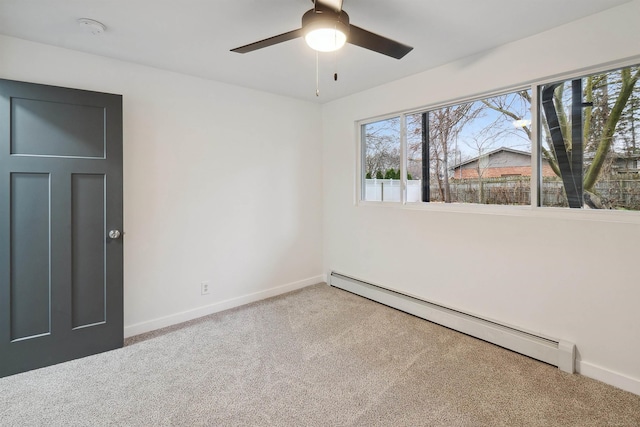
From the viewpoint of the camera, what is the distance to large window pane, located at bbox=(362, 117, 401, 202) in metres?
3.47

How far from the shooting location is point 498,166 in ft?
8.80

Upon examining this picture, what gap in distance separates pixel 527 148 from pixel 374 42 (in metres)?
1.56

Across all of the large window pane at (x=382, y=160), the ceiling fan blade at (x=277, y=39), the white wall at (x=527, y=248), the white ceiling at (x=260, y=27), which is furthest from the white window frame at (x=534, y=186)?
the ceiling fan blade at (x=277, y=39)

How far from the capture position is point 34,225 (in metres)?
2.27

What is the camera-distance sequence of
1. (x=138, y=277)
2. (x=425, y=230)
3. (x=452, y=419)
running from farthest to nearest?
(x=425, y=230) < (x=138, y=277) < (x=452, y=419)

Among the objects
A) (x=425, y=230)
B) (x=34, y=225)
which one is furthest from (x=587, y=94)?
(x=34, y=225)

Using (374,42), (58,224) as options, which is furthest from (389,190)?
(58,224)

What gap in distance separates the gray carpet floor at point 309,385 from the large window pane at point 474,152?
1.28 m

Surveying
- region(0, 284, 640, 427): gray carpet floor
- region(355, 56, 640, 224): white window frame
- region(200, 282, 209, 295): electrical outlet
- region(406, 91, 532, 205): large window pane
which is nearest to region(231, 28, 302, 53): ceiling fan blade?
region(355, 56, 640, 224): white window frame

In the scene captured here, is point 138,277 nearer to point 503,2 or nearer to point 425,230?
point 425,230

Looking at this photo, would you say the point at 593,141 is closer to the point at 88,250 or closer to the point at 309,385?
the point at 309,385

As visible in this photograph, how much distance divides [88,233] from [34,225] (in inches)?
12.7

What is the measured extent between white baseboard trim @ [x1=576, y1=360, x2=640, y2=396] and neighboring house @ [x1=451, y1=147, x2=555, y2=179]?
1.36 m

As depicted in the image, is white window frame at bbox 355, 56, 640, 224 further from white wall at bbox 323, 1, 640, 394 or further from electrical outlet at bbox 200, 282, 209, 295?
electrical outlet at bbox 200, 282, 209, 295
